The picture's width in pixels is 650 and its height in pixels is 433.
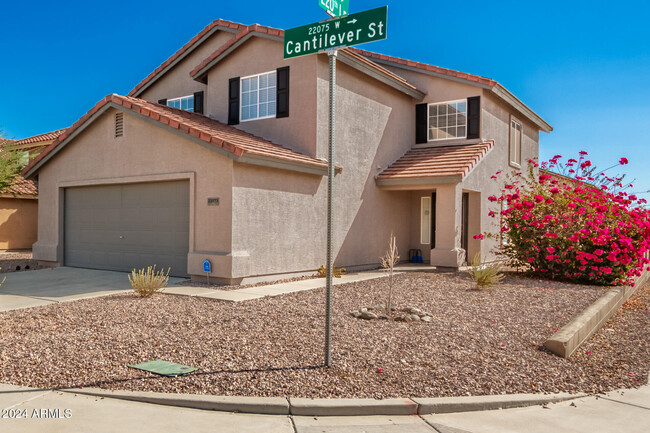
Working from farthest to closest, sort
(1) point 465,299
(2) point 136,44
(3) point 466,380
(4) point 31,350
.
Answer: (2) point 136,44
(1) point 465,299
(4) point 31,350
(3) point 466,380

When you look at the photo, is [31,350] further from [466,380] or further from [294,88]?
[294,88]

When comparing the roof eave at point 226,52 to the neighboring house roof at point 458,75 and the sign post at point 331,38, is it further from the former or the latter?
the sign post at point 331,38

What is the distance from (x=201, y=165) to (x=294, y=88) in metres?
3.54

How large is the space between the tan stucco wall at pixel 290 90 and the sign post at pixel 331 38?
768cm

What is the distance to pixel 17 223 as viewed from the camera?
72.2ft

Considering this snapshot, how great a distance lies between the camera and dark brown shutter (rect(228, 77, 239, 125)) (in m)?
14.8

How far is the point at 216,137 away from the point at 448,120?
890cm

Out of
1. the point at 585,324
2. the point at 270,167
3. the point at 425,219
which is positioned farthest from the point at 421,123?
the point at 585,324

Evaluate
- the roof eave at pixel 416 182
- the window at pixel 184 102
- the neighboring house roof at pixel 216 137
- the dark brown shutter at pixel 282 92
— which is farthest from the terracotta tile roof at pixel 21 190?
the roof eave at pixel 416 182

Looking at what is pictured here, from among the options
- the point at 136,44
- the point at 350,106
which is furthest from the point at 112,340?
the point at 136,44

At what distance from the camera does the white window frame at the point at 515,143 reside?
1858 centimetres

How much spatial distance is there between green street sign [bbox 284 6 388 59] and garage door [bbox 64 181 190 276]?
7.31m

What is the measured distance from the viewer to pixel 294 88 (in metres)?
13.5

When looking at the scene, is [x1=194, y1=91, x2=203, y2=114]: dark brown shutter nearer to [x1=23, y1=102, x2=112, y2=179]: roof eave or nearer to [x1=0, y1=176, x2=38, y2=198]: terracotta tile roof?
[x1=23, y1=102, x2=112, y2=179]: roof eave
